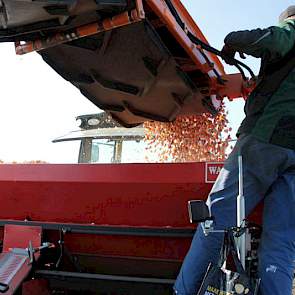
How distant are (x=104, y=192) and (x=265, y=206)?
3.09 feet

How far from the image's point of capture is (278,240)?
2.09m

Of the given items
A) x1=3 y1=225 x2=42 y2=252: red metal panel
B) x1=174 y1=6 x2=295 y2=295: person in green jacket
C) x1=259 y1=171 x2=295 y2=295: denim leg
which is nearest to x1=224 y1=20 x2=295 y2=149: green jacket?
x1=174 y1=6 x2=295 y2=295: person in green jacket

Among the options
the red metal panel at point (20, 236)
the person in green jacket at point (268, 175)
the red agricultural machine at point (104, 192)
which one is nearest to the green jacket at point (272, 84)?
the person in green jacket at point (268, 175)

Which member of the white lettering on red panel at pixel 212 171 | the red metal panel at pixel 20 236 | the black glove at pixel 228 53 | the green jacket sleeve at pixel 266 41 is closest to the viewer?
the green jacket sleeve at pixel 266 41

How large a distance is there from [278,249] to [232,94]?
1598mm

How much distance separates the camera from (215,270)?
195cm

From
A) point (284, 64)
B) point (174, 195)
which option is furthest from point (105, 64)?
point (284, 64)

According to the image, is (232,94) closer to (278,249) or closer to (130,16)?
(130,16)

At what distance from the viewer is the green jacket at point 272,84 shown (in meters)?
2.03

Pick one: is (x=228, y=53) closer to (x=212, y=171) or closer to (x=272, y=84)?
(x=272, y=84)

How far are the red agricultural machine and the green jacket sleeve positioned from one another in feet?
1.66

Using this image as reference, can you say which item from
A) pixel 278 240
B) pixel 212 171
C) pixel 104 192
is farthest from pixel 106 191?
pixel 278 240

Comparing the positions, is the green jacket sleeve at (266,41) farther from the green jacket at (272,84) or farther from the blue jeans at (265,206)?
the blue jeans at (265,206)

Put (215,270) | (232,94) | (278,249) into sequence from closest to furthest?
(215,270), (278,249), (232,94)
